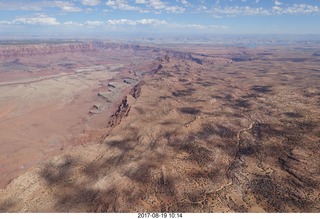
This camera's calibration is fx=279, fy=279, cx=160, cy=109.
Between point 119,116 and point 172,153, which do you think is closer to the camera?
point 172,153

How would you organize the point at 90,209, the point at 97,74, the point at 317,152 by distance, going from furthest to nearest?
the point at 97,74 < the point at 317,152 < the point at 90,209

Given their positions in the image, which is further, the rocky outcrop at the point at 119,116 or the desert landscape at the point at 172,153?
the rocky outcrop at the point at 119,116

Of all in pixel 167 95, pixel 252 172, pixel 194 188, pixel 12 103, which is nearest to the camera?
pixel 194 188

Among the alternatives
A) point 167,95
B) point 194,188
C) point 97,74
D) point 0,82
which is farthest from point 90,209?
point 97,74

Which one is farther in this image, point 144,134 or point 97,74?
point 97,74

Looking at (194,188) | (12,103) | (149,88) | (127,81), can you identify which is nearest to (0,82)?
(12,103)

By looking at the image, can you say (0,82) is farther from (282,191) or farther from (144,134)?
(282,191)

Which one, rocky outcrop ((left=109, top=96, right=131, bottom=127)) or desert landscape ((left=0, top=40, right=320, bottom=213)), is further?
rocky outcrop ((left=109, top=96, right=131, bottom=127))

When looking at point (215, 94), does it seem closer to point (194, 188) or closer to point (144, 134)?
point (144, 134)

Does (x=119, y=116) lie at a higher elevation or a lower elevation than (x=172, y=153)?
lower

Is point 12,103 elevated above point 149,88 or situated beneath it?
situated beneath
